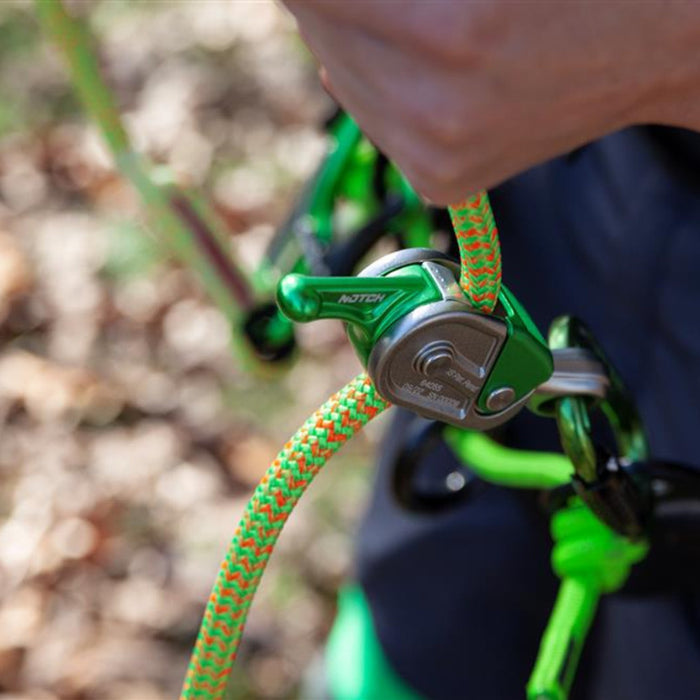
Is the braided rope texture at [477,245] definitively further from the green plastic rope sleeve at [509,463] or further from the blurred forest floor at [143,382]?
the blurred forest floor at [143,382]

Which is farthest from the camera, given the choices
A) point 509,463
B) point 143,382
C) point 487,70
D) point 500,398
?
point 143,382

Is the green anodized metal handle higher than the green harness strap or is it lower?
higher

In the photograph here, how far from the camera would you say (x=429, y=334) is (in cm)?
48

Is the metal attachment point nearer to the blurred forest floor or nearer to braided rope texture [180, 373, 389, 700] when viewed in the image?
braided rope texture [180, 373, 389, 700]

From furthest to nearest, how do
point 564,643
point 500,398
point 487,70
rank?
point 564,643 < point 500,398 < point 487,70

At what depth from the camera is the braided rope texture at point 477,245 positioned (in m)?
0.47

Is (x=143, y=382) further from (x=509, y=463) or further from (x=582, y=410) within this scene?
(x=582, y=410)

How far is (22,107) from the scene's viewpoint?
211cm

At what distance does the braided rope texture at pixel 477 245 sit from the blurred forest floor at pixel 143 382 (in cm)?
100

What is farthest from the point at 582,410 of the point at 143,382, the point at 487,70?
the point at 143,382

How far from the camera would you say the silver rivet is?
52 cm

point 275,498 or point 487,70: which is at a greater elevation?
point 487,70

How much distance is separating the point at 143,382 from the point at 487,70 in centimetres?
137

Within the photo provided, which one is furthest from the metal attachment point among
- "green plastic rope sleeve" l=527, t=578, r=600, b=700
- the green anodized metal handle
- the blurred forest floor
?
the blurred forest floor
